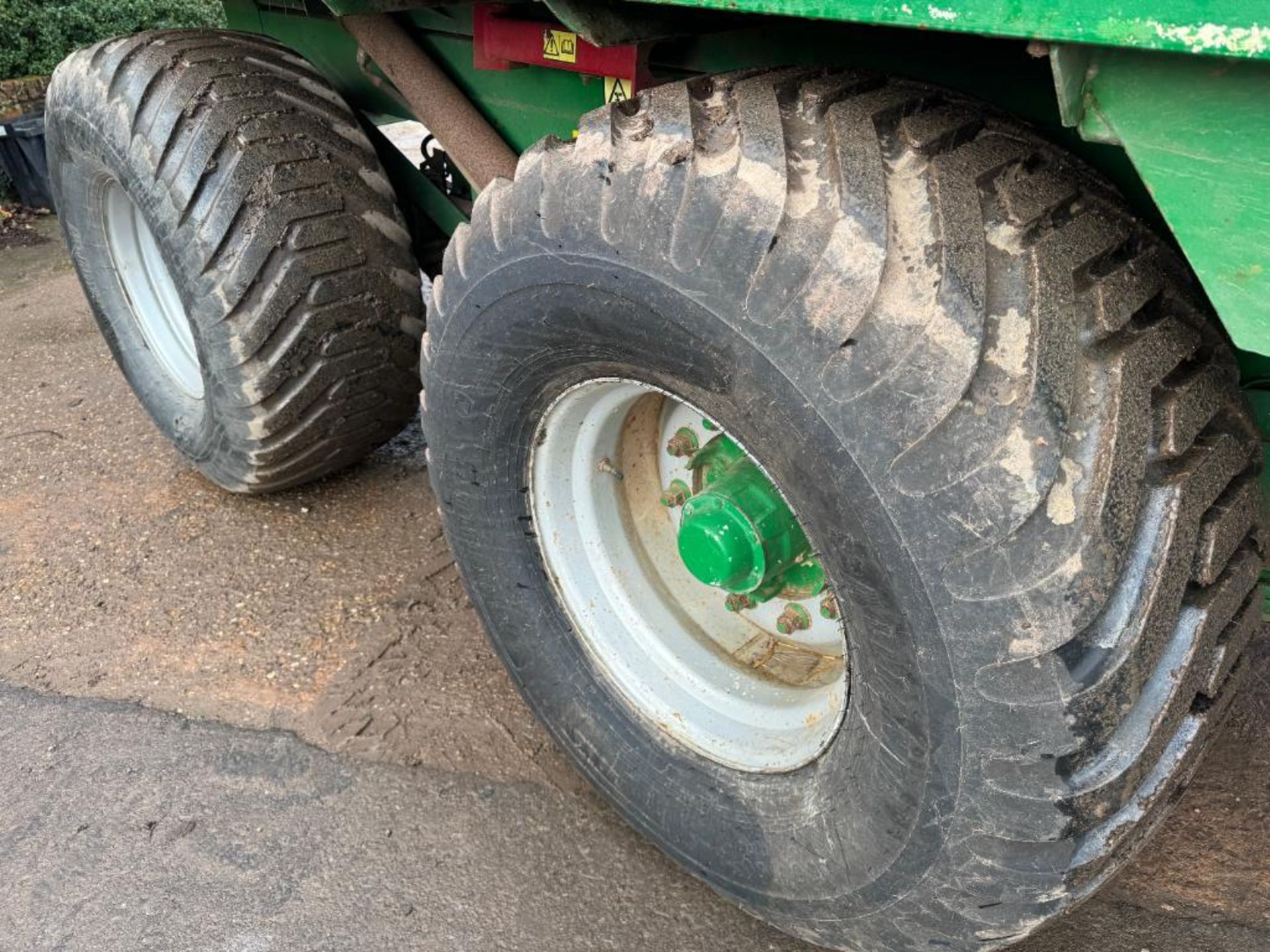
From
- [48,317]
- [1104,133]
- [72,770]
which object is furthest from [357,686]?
[48,317]

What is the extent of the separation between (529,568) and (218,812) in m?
0.86

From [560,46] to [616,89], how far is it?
0.14 meters

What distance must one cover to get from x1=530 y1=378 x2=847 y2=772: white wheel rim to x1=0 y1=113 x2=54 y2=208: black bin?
5546mm

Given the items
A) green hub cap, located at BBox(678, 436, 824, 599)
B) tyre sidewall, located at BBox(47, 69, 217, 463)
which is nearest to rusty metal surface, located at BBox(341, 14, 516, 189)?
tyre sidewall, located at BBox(47, 69, 217, 463)

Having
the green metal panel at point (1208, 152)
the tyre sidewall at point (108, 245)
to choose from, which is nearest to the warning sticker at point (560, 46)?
the tyre sidewall at point (108, 245)

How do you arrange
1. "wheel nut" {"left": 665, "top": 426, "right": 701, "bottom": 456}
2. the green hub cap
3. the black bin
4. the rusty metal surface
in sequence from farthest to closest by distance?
the black bin
the rusty metal surface
"wheel nut" {"left": 665, "top": 426, "right": 701, "bottom": 456}
the green hub cap

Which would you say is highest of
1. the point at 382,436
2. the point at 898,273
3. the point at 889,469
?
the point at 898,273

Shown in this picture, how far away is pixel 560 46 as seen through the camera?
2191 millimetres

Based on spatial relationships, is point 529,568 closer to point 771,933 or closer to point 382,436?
point 771,933

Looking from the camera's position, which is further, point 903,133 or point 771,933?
point 771,933

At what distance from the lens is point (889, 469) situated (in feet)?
4.32

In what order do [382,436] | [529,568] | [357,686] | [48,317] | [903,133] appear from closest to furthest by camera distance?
[903,133], [529,568], [357,686], [382,436], [48,317]

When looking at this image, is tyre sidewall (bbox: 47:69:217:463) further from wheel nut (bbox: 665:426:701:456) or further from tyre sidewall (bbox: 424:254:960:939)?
wheel nut (bbox: 665:426:701:456)

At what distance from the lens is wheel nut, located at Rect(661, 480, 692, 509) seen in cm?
212
